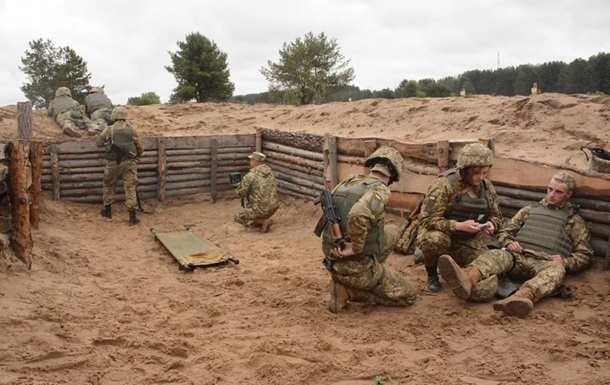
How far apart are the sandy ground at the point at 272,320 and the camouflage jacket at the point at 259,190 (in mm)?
531

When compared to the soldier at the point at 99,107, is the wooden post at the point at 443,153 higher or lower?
lower

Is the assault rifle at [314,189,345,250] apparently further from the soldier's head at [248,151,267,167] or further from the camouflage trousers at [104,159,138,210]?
the camouflage trousers at [104,159,138,210]

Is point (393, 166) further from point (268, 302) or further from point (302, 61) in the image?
point (302, 61)

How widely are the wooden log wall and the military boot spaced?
6.50 m

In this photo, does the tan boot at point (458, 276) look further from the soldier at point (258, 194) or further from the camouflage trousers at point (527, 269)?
the soldier at point (258, 194)

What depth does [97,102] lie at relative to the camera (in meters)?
12.1

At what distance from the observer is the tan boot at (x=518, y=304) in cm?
462

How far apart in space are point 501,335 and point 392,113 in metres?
6.96

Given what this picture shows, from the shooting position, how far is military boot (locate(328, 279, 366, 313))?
5.03m

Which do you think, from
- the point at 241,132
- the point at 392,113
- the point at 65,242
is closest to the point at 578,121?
the point at 392,113

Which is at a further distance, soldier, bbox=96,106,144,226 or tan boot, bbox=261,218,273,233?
soldier, bbox=96,106,144,226

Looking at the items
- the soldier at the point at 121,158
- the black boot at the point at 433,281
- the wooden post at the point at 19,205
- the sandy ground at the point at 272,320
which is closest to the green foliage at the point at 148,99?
the soldier at the point at 121,158

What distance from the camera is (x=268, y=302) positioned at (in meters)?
5.54

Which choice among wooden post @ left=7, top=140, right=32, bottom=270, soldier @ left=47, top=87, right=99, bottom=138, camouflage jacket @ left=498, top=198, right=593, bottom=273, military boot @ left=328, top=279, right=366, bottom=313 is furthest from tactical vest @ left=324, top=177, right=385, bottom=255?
soldier @ left=47, top=87, right=99, bottom=138
